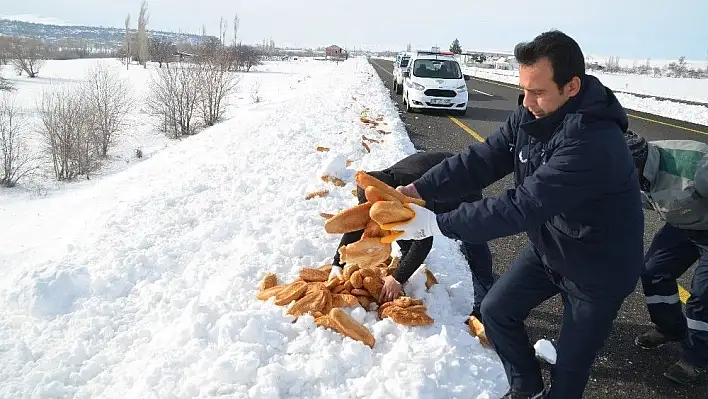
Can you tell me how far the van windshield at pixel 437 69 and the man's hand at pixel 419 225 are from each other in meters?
14.6

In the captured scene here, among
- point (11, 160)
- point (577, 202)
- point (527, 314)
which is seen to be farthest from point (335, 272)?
point (11, 160)

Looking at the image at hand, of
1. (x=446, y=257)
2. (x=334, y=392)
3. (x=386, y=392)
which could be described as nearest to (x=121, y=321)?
(x=334, y=392)

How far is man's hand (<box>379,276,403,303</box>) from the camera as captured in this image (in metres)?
3.69

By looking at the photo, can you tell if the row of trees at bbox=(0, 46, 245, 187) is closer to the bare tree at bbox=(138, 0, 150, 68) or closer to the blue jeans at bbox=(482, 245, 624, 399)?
the blue jeans at bbox=(482, 245, 624, 399)

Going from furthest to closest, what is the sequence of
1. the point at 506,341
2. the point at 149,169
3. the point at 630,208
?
the point at 149,169
the point at 506,341
the point at 630,208

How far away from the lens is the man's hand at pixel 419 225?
235 cm

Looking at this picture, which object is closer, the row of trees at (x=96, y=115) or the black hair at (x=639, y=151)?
the black hair at (x=639, y=151)

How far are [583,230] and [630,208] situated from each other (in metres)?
0.22

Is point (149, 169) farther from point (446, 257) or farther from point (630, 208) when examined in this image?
point (630, 208)

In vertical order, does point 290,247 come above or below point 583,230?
below

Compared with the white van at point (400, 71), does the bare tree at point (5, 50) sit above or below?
above

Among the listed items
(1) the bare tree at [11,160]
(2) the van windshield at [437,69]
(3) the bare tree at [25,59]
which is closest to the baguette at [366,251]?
(2) the van windshield at [437,69]

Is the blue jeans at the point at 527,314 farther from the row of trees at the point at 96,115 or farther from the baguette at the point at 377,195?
the row of trees at the point at 96,115

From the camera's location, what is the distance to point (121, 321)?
3934mm
